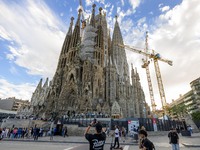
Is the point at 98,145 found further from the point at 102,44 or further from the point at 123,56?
the point at 123,56

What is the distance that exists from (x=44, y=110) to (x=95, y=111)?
16.7m

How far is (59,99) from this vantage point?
1556 inches

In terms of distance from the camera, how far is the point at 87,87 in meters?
38.0

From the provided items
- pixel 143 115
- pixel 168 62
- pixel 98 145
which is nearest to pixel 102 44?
pixel 168 62

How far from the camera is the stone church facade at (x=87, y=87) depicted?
37.5 metres

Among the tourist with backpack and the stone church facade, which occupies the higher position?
the stone church facade

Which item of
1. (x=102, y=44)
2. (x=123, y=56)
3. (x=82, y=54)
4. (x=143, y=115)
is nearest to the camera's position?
(x=82, y=54)

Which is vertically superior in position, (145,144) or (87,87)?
(87,87)

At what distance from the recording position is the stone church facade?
123 ft

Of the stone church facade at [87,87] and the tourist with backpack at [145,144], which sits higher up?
the stone church facade at [87,87]

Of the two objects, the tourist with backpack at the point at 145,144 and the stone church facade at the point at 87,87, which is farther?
the stone church facade at the point at 87,87

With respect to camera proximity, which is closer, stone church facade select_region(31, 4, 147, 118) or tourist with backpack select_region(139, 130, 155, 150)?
tourist with backpack select_region(139, 130, 155, 150)

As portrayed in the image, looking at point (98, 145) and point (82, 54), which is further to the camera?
point (82, 54)

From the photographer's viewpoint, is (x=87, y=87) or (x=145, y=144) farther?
(x=87, y=87)
